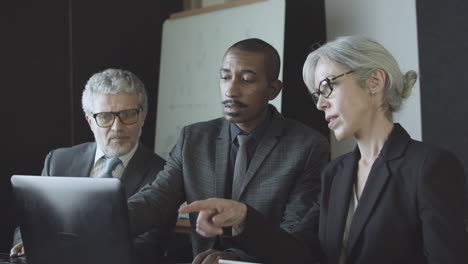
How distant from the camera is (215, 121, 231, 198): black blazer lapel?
7.26ft

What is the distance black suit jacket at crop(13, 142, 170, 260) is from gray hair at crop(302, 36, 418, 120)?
3.22 ft

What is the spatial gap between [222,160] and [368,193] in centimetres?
69

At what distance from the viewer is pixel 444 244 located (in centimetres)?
151

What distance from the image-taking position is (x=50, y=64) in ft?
11.1

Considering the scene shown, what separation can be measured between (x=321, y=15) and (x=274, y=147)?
5.17ft

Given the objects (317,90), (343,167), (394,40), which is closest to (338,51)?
(317,90)

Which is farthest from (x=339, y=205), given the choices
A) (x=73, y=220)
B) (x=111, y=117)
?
(x=111, y=117)

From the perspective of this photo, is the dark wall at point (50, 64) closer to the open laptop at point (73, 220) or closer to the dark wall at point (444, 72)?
the open laptop at point (73, 220)

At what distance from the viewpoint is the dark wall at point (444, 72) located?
277 centimetres

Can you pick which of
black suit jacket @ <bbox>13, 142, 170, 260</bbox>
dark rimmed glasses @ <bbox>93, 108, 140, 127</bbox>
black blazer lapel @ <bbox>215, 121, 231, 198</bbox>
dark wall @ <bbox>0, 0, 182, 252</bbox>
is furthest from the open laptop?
dark wall @ <bbox>0, 0, 182, 252</bbox>

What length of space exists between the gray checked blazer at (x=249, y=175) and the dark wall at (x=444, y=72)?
876 mm

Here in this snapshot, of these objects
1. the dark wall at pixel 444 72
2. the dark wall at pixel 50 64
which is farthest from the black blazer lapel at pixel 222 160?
the dark wall at pixel 50 64

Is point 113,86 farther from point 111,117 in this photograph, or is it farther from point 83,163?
point 83,163

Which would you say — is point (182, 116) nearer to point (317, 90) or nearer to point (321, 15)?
point (321, 15)
